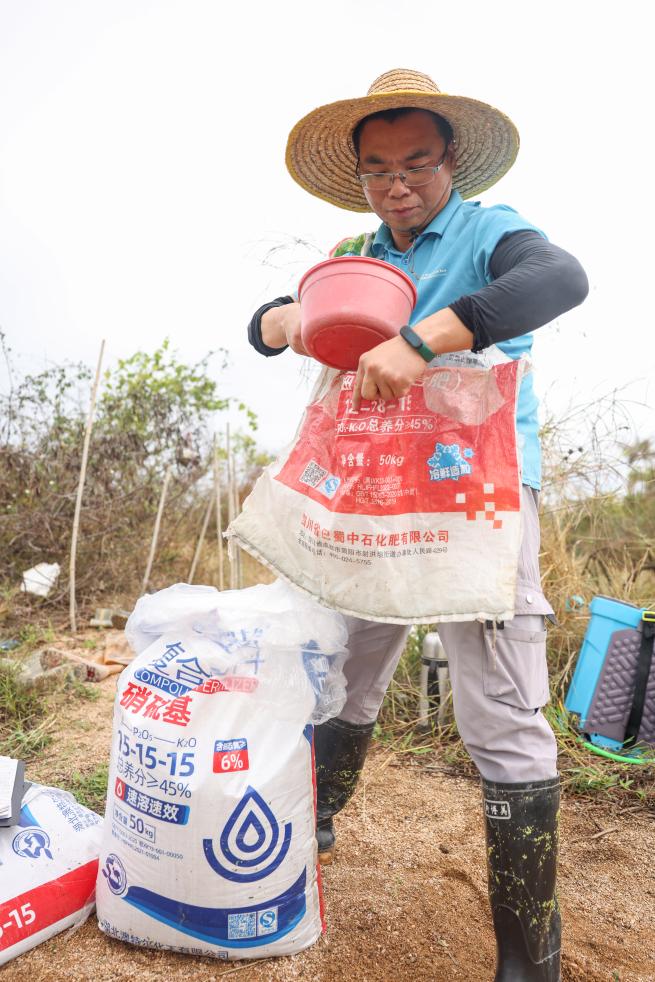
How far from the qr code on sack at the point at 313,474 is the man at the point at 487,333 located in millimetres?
196

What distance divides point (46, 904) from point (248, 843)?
431 mm

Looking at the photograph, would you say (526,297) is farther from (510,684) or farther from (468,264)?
(510,684)

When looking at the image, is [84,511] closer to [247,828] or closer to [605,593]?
[605,593]

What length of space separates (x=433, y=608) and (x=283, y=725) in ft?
1.27

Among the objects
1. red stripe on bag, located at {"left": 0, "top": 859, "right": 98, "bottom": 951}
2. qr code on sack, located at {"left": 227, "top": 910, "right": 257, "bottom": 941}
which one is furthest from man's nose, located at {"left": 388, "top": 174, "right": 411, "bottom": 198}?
red stripe on bag, located at {"left": 0, "top": 859, "right": 98, "bottom": 951}

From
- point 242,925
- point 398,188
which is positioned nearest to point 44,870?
point 242,925

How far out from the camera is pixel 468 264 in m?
1.22

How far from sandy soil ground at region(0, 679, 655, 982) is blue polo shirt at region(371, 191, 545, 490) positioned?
94cm

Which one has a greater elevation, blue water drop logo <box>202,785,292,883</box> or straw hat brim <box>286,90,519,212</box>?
straw hat brim <box>286,90,519,212</box>

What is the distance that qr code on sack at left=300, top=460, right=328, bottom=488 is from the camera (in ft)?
4.32

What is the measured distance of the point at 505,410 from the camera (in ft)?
3.74

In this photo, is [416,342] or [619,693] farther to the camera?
[619,693]

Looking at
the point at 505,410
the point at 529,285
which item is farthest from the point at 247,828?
the point at 529,285

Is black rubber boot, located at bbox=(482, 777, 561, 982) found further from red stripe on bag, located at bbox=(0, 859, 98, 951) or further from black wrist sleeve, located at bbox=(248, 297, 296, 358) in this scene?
black wrist sleeve, located at bbox=(248, 297, 296, 358)
